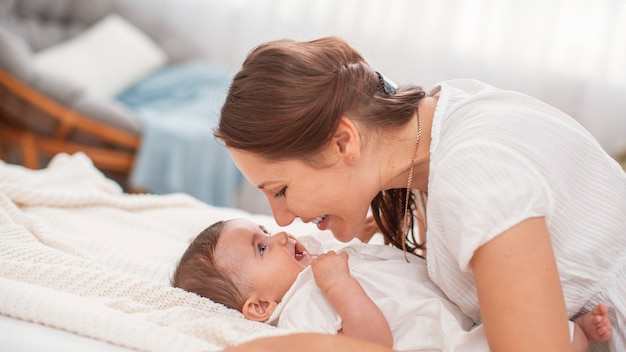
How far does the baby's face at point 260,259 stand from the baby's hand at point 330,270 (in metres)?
0.11

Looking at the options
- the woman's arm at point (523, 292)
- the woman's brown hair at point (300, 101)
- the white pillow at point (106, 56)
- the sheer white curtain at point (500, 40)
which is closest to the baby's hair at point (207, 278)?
the woman's brown hair at point (300, 101)

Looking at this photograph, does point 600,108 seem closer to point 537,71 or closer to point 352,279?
point 537,71

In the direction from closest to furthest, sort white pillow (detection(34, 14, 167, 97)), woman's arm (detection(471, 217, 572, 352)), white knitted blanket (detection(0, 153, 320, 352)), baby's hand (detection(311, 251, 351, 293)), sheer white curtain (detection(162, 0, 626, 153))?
1. woman's arm (detection(471, 217, 572, 352))
2. white knitted blanket (detection(0, 153, 320, 352))
3. baby's hand (detection(311, 251, 351, 293))
4. sheer white curtain (detection(162, 0, 626, 153))
5. white pillow (detection(34, 14, 167, 97))

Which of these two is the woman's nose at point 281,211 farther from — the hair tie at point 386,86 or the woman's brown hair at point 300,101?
the hair tie at point 386,86

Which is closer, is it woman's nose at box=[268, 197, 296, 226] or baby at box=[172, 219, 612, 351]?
baby at box=[172, 219, 612, 351]

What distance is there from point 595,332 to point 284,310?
565 millimetres

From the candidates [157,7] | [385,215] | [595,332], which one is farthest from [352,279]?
[157,7]

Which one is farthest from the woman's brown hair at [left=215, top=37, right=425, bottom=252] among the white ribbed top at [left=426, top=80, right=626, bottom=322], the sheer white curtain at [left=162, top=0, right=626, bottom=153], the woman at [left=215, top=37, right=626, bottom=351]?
the sheer white curtain at [left=162, top=0, right=626, bottom=153]

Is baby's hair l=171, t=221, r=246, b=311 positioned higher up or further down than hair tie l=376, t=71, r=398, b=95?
further down

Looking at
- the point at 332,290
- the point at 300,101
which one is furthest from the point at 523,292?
the point at 300,101

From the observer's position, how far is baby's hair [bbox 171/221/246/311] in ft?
4.81

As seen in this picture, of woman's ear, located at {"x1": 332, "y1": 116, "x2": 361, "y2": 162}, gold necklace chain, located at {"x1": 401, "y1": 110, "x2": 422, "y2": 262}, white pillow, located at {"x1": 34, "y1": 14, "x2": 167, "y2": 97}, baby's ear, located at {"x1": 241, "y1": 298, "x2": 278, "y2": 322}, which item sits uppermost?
woman's ear, located at {"x1": 332, "y1": 116, "x2": 361, "y2": 162}

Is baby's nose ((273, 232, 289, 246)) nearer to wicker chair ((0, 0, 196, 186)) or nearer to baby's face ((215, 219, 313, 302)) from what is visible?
baby's face ((215, 219, 313, 302))

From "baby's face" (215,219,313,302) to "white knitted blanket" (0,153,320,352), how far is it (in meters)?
0.11
